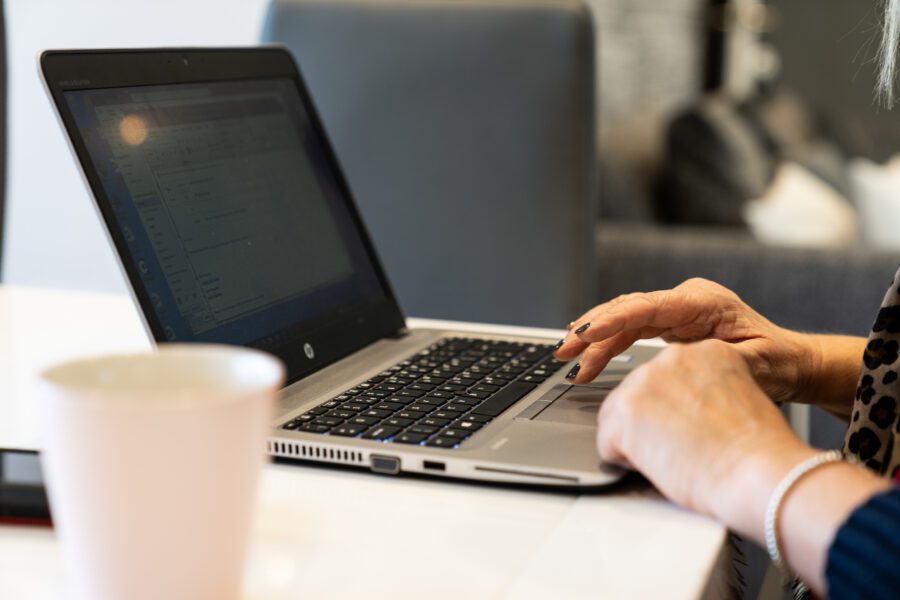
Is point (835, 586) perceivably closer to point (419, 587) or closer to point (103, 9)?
point (419, 587)

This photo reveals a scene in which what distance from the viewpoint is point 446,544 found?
0.59 meters

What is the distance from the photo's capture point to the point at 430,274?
149 cm

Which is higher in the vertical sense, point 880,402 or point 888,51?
point 888,51

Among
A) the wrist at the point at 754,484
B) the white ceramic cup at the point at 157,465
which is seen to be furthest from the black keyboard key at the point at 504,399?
the white ceramic cup at the point at 157,465

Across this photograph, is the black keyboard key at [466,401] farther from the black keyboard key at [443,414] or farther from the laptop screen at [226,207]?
the laptop screen at [226,207]

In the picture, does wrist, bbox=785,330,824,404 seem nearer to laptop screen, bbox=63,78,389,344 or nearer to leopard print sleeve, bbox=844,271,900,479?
leopard print sleeve, bbox=844,271,900,479

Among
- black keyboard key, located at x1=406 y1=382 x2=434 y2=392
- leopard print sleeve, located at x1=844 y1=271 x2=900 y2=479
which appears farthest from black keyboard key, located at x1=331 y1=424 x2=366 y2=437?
leopard print sleeve, located at x1=844 y1=271 x2=900 y2=479

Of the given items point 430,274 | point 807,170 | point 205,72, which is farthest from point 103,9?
point 807,170

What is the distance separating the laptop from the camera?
70 cm

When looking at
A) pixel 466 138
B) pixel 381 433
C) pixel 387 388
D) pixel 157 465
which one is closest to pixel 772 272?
pixel 466 138

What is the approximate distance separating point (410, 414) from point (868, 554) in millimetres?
324

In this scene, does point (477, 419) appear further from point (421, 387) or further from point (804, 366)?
point (804, 366)

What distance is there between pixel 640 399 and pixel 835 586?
0.15 meters

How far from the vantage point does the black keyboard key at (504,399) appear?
766mm
